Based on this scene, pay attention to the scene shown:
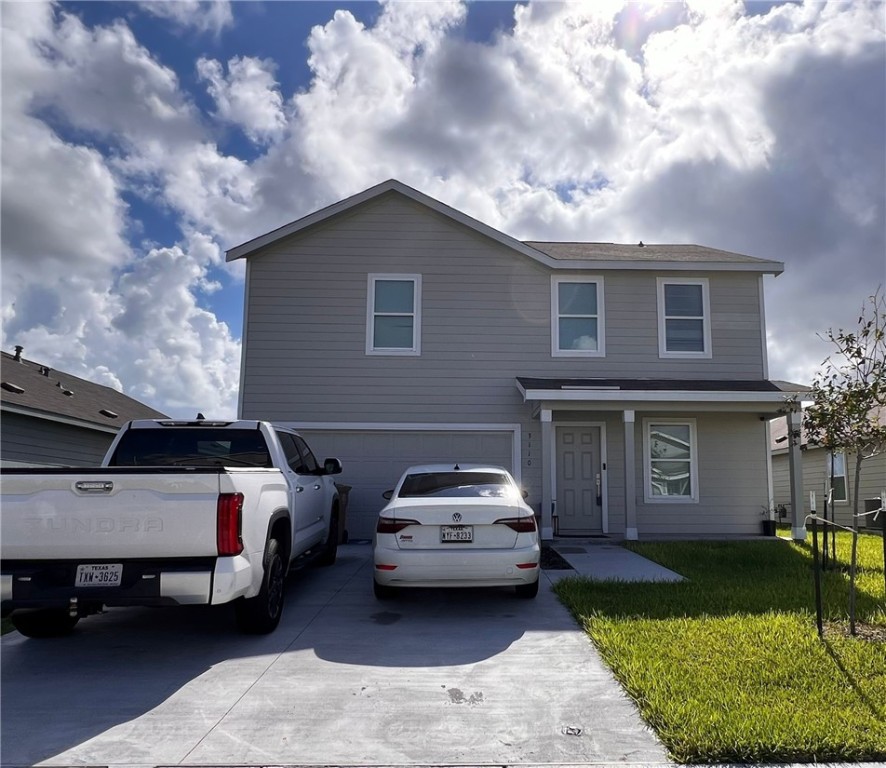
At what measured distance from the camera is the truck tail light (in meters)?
4.89

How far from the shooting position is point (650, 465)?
12984 millimetres

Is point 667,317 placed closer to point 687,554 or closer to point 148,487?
point 687,554

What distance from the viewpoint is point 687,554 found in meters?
10.2

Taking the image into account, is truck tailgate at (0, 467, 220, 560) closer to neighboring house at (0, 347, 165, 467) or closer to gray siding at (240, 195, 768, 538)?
gray siding at (240, 195, 768, 538)

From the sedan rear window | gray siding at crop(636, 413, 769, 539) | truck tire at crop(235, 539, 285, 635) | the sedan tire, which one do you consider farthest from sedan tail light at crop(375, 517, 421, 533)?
gray siding at crop(636, 413, 769, 539)

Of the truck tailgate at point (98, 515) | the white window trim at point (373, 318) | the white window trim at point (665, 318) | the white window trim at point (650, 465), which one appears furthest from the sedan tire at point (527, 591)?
the white window trim at point (665, 318)

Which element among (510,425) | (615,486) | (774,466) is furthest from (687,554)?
(774,466)

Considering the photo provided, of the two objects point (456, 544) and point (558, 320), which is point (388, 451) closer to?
point (558, 320)

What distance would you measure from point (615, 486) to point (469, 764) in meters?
9.80

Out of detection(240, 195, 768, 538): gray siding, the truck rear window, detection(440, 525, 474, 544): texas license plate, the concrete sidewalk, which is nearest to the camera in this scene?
Answer: detection(440, 525, 474, 544): texas license plate

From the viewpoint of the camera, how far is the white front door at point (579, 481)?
12.7 m

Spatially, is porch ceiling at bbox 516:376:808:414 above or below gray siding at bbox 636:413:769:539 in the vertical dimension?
above

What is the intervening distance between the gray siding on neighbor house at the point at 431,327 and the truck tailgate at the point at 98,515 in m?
7.82

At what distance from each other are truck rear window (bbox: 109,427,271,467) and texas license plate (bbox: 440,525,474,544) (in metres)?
2.05
